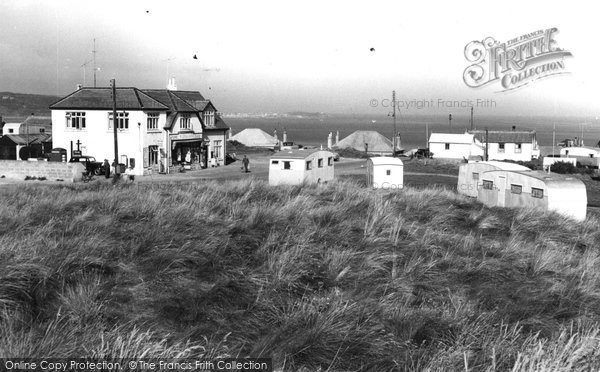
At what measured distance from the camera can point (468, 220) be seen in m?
13.3

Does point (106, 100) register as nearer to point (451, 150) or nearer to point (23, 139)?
point (23, 139)

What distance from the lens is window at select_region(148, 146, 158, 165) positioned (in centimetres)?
5000

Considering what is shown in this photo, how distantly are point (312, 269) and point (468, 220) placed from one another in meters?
6.75

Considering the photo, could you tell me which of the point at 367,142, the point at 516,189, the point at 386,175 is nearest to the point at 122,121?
the point at 386,175

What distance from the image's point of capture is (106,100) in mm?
49750

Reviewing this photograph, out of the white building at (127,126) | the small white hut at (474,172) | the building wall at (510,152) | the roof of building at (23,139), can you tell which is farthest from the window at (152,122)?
the building wall at (510,152)

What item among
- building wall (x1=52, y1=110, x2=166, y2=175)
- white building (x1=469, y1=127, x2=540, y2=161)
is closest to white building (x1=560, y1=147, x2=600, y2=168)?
white building (x1=469, y1=127, x2=540, y2=161)

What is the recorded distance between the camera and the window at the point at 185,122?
53394 millimetres

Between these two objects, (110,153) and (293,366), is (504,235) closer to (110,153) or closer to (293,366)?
(293,366)

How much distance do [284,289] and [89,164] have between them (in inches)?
1606

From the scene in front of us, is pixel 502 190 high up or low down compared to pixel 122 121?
down

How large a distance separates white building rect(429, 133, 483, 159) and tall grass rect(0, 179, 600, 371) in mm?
67642

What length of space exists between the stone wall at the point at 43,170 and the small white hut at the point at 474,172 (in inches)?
1070

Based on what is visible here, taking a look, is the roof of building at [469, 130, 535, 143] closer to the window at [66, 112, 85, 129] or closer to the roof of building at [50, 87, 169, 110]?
the roof of building at [50, 87, 169, 110]
